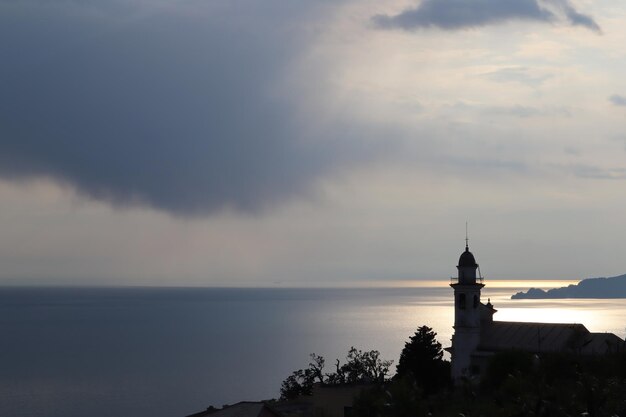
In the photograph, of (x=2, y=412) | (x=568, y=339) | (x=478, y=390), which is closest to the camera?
(x=478, y=390)

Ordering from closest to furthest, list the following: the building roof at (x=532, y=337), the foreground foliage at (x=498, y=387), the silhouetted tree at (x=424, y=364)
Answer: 1. the foreground foliage at (x=498, y=387)
2. the silhouetted tree at (x=424, y=364)
3. the building roof at (x=532, y=337)

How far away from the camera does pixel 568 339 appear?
192 feet

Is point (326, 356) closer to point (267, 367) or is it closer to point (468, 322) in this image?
Result: point (267, 367)

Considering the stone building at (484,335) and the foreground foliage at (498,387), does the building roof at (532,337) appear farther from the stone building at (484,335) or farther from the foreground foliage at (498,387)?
the foreground foliage at (498,387)

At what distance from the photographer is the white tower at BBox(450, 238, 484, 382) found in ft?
199

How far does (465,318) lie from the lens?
6134 centimetres

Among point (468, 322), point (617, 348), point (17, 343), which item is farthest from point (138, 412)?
point (17, 343)

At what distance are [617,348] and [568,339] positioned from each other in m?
4.55

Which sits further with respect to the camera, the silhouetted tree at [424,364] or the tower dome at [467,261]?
the tower dome at [467,261]

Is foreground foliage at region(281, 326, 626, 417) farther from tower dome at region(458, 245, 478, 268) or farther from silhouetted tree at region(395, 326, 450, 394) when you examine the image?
tower dome at region(458, 245, 478, 268)

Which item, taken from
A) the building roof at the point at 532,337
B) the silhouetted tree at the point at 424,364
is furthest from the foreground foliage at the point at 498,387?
the building roof at the point at 532,337

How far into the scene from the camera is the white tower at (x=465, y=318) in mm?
60688

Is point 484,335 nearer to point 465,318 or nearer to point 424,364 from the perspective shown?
point 465,318

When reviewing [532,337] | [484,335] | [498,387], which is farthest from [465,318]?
[498,387]
